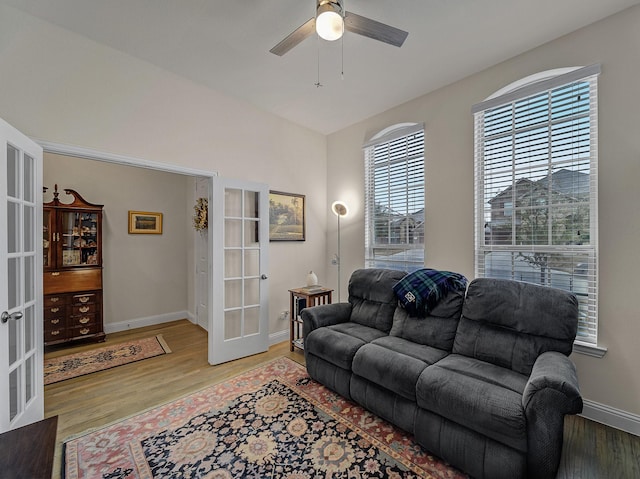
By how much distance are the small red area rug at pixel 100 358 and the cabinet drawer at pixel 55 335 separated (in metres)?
0.36

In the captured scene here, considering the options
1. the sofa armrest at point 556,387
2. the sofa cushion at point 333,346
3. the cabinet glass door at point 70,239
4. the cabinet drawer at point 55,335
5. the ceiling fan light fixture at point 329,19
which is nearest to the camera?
the sofa armrest at point 556,387

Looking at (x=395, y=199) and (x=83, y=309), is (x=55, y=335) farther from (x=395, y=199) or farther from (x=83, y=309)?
(x=395, y=199)

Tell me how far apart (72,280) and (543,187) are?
540cm

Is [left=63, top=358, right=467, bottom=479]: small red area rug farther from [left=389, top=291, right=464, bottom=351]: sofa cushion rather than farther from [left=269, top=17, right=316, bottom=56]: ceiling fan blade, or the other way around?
[left=269, top=17, right=316, bottom=56]: ceiling fan blade

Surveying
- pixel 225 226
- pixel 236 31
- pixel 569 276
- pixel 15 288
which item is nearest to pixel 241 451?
pixel 15 288

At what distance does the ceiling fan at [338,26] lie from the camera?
1660 millimetres

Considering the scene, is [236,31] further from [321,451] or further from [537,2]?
[321,451]

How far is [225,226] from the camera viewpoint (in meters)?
3.39

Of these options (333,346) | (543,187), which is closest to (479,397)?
(333,346)

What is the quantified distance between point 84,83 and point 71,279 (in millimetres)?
2567

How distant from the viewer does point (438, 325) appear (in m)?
2.51

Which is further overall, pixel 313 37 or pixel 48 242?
pixel 48 242

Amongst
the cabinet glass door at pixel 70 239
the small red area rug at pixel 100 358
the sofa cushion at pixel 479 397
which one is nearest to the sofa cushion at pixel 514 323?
the sofa cushion at pixel 479 397

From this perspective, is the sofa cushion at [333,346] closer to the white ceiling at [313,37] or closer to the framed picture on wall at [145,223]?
the white ceiling at [313,37]
